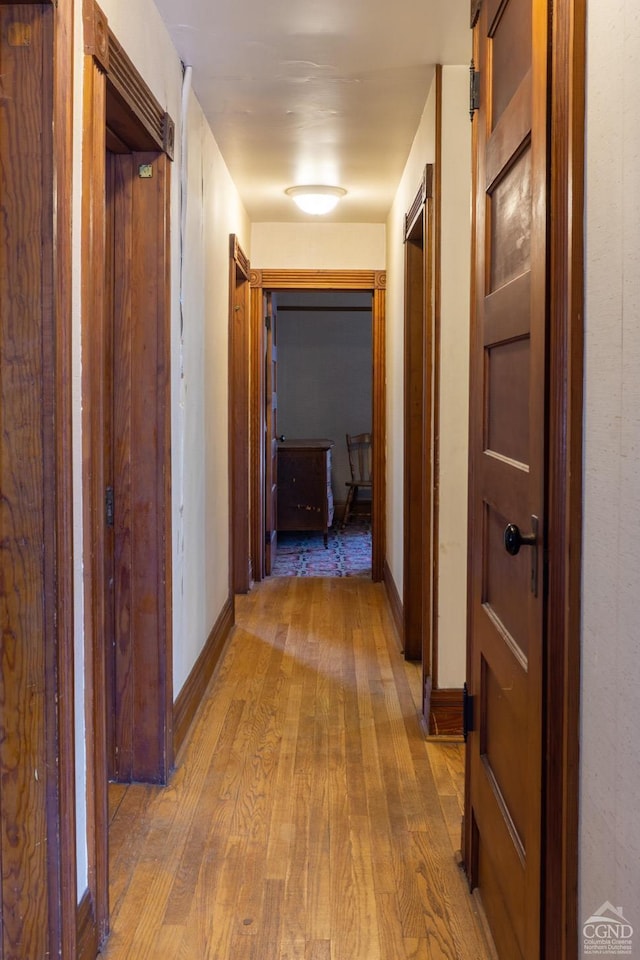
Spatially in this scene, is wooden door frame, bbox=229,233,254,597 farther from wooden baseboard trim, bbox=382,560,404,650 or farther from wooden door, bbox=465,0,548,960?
wooden door, bbox=465,0,548,960

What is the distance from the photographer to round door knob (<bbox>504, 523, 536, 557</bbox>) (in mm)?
1456

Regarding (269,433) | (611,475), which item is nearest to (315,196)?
(269,433)

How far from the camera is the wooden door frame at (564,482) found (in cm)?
125

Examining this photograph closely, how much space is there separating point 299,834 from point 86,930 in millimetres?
750

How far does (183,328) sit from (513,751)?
193 centimetres

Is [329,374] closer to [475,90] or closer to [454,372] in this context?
[454,372]

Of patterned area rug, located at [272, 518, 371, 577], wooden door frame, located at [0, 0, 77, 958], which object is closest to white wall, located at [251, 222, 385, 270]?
patterned area rug, located at [272, 518, 371, 577]

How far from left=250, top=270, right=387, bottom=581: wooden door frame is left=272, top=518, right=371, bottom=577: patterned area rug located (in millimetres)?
423

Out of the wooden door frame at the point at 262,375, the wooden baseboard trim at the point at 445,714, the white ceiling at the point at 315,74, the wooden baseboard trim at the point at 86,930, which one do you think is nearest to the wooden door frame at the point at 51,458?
the wooden baseboard trim at the point at 86,930

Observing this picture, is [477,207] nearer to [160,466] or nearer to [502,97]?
[502,97]

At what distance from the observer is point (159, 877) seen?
84.0 inches

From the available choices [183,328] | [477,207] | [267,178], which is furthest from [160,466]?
[267,178]

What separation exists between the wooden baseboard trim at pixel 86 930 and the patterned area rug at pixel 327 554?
13.9 ft

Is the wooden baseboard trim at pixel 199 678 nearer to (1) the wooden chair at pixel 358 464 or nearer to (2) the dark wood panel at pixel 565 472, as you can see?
(2) the dark wood panel at pixel 565 472
